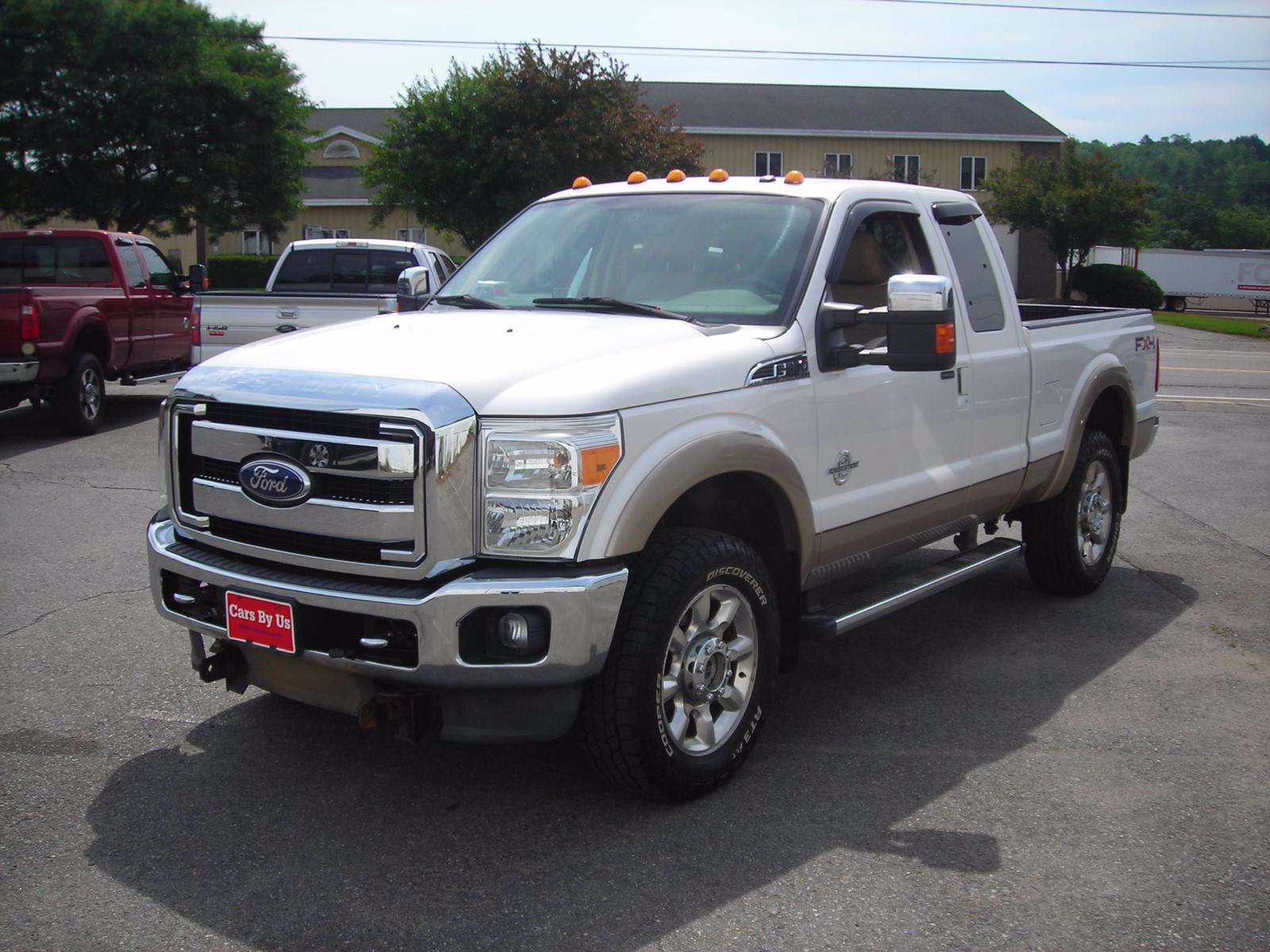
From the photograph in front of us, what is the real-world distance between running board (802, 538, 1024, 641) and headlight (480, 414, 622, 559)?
145cm

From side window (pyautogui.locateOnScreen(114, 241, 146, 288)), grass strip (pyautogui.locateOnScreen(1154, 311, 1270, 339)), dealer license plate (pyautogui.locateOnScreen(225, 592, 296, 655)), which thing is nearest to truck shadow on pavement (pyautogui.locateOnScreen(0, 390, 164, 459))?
side window (pyautogui.locateOnScreen(114, 241, 146, 288))

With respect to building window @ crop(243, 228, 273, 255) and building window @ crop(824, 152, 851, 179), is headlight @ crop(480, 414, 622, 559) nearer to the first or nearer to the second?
building window @ crop(824, 152, 851, 179)

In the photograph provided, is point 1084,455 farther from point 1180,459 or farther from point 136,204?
point 136,204

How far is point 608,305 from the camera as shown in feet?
15.4

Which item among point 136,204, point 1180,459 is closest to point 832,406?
point 1180,459

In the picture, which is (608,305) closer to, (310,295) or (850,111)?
(310,295)

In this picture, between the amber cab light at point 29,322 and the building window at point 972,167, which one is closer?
the amber cab light at point 29,322

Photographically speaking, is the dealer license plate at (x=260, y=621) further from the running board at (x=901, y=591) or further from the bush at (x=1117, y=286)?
the bush at (x=1117, y=286)

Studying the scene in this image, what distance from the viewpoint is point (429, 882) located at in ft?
11.8

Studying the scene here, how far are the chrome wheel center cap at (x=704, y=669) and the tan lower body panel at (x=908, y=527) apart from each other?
2.03 feet

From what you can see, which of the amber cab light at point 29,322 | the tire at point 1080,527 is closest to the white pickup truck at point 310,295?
→ the amber cab light at point 29,322

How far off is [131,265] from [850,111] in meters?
42.4

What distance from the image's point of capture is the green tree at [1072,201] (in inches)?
1767

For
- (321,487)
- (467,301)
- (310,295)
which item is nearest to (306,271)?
(310,295)
